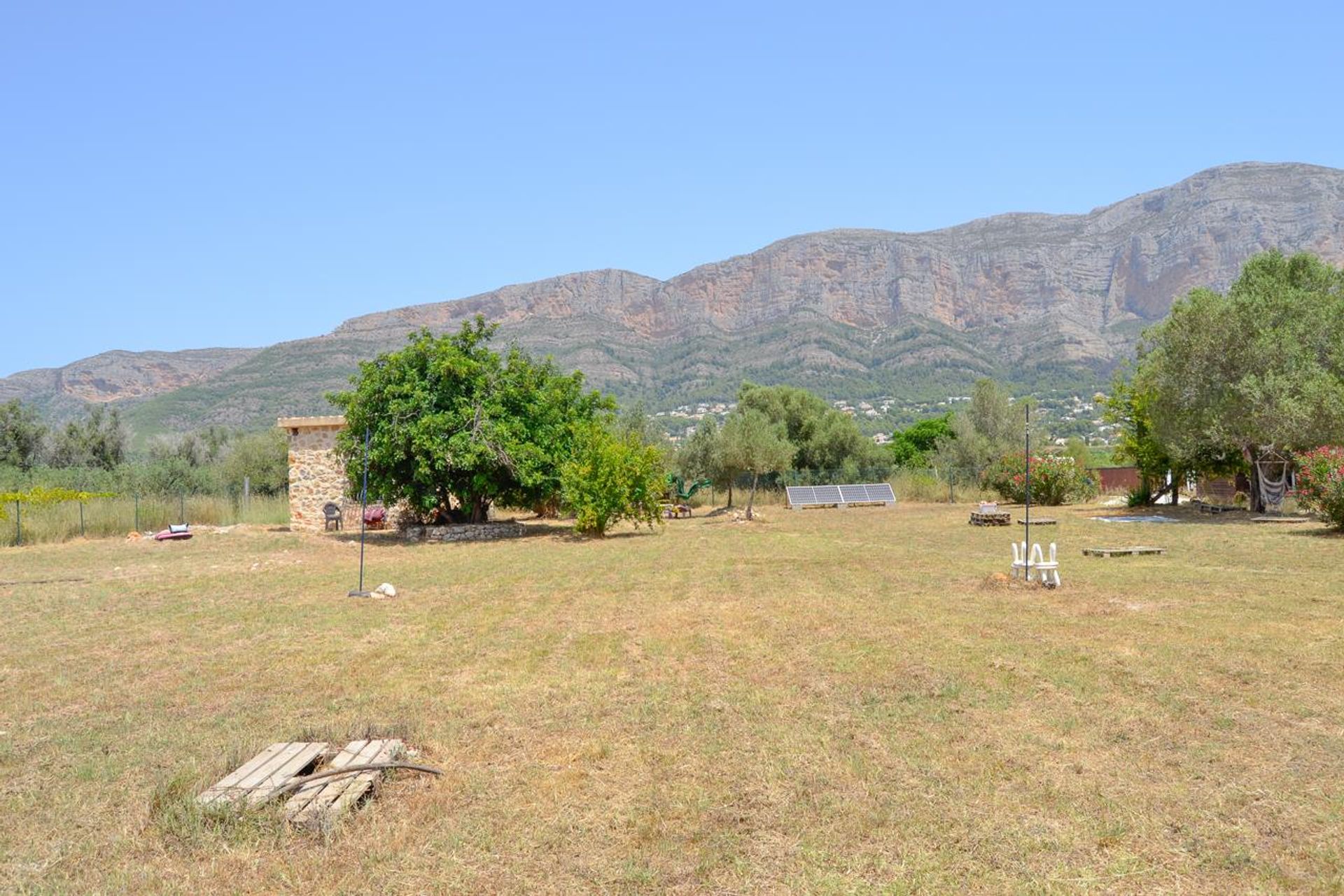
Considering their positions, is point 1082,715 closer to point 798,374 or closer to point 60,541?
point 60,541

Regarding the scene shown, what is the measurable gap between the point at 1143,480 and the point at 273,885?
31.8 meters

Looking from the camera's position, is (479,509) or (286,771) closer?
(286,771)

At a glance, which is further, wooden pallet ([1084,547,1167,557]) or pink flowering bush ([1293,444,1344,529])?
pink flowering bush ([1293,444,1344,529])

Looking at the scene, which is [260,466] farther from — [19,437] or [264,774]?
[264,774]

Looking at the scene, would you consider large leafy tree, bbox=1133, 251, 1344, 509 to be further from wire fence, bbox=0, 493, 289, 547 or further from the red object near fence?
wire fence, bbox=0, 493, 289, 547

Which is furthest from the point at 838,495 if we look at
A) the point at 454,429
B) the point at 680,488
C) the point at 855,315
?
the point at 855,315

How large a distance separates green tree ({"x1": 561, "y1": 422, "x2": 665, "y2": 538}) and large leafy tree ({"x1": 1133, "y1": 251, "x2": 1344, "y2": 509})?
1447 centimetres

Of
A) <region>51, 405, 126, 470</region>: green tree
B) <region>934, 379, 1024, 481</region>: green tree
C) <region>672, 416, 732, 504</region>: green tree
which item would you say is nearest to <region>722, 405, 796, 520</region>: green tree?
<region>672, 416, 732, 504</region>: green tree

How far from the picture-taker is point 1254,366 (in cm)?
2405

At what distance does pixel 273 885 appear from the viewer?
415 cm

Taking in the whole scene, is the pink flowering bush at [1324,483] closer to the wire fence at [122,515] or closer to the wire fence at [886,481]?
the wire fence at [886,481]

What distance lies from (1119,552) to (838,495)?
62.2 feet

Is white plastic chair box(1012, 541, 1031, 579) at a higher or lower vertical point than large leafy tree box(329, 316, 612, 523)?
lower

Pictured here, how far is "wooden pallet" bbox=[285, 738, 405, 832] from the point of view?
4.71m
